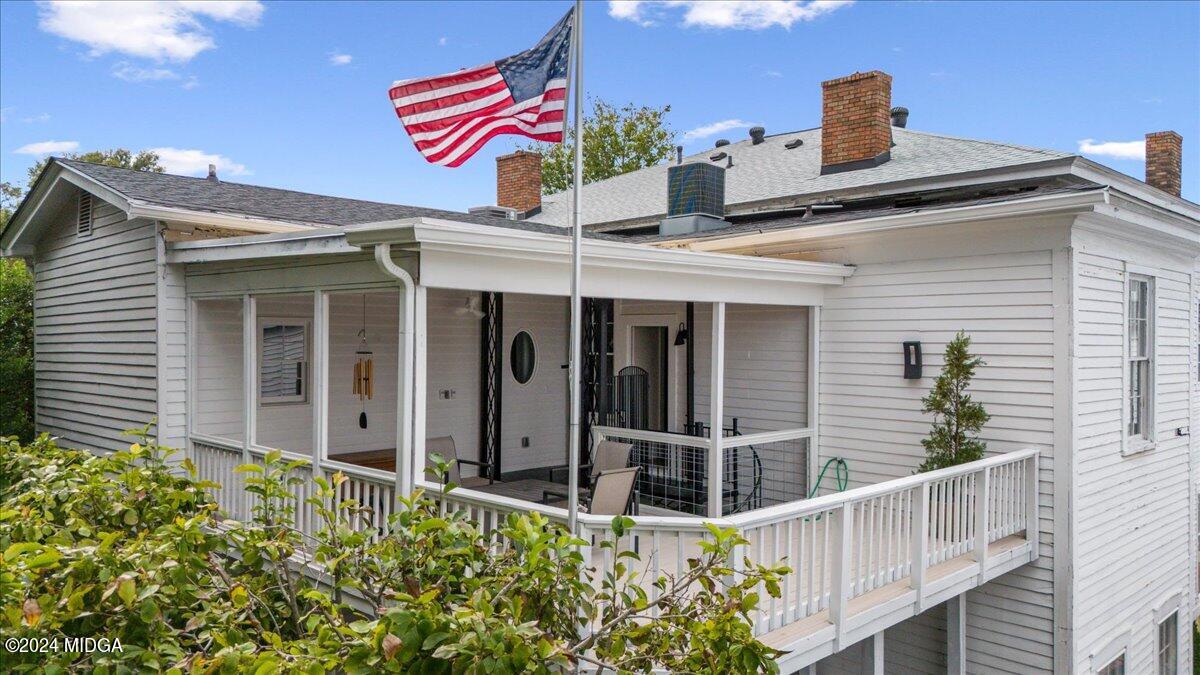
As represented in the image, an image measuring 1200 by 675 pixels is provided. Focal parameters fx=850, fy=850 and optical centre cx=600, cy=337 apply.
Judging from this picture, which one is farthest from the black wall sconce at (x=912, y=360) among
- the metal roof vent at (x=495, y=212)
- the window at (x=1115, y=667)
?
the metal roof vent at (x=495, y=212)

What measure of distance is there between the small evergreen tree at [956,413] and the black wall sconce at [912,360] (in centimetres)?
29

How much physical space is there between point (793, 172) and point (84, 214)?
993cm

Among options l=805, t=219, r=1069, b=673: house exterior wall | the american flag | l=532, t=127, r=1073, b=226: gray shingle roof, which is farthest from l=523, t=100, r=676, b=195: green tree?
the american flag

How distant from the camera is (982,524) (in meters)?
6.88

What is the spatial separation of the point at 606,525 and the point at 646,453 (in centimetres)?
540

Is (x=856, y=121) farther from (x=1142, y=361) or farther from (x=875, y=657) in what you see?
(x=875, y=657)

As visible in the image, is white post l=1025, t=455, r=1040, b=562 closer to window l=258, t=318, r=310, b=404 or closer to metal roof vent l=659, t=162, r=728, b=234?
metal roof vent l=659, t=162, r=728, b=234

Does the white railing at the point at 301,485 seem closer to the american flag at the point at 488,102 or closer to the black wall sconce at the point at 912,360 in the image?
the american flag at the point at 488,102

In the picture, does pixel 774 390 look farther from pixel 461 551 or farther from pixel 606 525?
pixel 461 551

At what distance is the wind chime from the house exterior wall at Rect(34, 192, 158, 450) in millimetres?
2142

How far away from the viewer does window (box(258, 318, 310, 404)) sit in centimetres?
998

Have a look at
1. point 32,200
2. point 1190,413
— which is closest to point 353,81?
point 32,200

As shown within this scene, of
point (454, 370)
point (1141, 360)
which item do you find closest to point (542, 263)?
point (454, 370)

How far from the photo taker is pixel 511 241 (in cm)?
598
